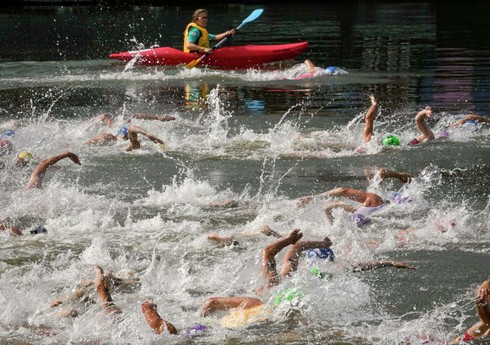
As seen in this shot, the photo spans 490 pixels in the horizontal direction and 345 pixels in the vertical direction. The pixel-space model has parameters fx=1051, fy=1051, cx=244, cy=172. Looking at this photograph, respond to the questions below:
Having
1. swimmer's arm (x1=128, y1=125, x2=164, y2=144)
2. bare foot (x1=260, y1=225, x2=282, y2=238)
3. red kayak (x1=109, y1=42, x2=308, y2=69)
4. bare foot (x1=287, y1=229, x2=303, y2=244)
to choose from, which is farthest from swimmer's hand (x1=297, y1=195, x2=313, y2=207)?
red kayak (x1=109, y1=42, x2=308, y2=69)

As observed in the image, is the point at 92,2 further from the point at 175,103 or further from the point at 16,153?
the point at 16,153

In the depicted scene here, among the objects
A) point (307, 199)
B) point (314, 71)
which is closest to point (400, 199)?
point (307, 199)

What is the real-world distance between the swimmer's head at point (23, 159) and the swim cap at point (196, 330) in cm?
551

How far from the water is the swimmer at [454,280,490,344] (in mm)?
161

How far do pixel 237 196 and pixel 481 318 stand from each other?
4324mm

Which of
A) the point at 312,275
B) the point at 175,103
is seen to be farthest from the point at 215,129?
the point at 312,275

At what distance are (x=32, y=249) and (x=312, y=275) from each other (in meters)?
2.59

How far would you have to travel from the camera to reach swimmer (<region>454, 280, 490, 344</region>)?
6.20m

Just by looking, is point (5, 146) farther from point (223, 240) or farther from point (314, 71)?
point (314, 71)

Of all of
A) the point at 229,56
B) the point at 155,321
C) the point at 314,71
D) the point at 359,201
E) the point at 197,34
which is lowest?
the point at 314,71

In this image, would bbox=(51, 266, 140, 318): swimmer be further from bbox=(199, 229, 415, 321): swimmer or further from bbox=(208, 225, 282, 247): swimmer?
bbox=(208, 225, 282, 247): swimmer

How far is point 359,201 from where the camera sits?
379 inches

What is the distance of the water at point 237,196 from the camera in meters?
7.12

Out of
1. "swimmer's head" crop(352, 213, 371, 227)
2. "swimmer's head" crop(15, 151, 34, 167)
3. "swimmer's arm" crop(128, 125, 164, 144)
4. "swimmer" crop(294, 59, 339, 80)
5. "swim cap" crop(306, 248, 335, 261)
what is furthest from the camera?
"swimmer" crop(294, 59, 339, 80)
